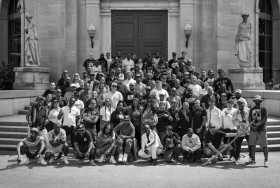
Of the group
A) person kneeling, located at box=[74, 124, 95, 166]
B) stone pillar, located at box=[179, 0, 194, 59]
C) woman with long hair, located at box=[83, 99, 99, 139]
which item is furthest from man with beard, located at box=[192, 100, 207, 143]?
stone pillar, located at box=[179, 0, 194, 59]

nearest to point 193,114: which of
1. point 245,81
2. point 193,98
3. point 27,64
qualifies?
point 193,98

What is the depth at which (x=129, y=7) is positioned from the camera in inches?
876

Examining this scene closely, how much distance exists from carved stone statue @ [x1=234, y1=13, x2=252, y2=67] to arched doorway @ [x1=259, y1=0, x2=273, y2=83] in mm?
7312

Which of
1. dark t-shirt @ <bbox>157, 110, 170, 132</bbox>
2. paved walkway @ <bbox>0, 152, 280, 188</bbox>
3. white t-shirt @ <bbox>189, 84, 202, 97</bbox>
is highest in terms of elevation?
white t-shirt @ <bbox>189, 84, 202, 97</bbox>

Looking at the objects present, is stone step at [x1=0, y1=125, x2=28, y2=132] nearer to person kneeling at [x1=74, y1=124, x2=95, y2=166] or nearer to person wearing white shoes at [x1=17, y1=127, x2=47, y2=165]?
person wearing white shoes at [x1=17, y1=127, x2=47, y2=165]

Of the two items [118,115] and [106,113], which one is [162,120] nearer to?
[118,115]

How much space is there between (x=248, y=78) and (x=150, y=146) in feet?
27.9

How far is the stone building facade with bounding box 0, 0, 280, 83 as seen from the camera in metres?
21.2

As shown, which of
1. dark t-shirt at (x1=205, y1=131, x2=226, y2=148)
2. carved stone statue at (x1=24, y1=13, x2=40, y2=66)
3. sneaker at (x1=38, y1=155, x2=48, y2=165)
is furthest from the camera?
carved stone statue at (x1=24, y1=13, x2=40, y2=66)

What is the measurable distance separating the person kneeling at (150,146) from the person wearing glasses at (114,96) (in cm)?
182

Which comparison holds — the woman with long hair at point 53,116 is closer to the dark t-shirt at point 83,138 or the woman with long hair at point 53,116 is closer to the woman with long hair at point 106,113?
the dark t-shirt at point 83,138

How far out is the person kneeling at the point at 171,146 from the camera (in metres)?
12.8

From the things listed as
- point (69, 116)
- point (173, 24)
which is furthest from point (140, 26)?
point (69, 116)

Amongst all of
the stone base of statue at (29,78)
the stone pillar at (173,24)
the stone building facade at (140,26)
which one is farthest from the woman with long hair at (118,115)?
the stone pillar at (173,24)
